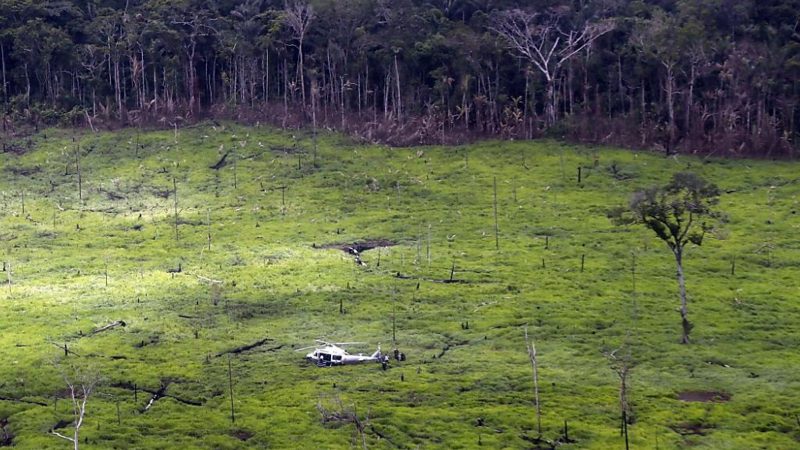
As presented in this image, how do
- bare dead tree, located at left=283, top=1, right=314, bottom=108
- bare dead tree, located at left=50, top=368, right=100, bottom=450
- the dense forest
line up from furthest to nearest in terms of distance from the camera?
1. bare dead tree, located at left=283, top=1, right=314, bottom=108
2. the dense forest
3. bare dead tree, located at left=50, top=368, right=100, bottom=450

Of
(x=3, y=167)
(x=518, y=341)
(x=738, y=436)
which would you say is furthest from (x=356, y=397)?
(x=3, y=167)

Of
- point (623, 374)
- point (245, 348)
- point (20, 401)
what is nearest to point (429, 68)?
point (245, 348)

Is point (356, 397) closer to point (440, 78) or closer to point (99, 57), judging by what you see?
point (440, 78)

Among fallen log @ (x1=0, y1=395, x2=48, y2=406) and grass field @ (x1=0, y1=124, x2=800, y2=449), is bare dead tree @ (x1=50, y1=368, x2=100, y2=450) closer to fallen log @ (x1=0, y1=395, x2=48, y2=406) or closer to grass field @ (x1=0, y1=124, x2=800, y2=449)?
grass field @ (x1=0, y1=124, x2=800, y2=449)

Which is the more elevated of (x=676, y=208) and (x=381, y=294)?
(x=676, y=208)

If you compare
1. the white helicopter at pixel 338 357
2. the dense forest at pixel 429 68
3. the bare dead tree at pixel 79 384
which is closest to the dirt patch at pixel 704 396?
the white helicopter at pixel 338 357

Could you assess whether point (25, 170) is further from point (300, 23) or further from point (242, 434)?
point (242, 434)

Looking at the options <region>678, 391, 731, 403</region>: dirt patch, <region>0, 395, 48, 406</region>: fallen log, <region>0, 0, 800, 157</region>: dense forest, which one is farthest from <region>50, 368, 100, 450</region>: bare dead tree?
<region>0, 0, 800, 157</region>: dense forest
